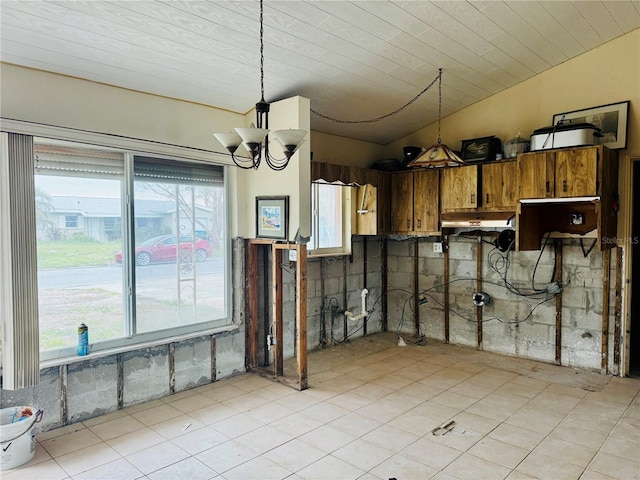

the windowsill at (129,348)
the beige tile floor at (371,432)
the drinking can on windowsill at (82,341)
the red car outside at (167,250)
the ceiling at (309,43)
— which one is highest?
the ceiling at (309,43)

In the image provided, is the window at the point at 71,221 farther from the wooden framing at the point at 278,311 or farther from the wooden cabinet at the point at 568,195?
the wooden cabinet at the point at 568,195

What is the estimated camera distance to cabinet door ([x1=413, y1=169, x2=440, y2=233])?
548cm

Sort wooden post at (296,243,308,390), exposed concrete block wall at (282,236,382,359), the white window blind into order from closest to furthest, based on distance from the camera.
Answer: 1. the white window blind
2. wooden post at (296,243,308,390)
3. exposed concrete block wall at (282,236,382,359)

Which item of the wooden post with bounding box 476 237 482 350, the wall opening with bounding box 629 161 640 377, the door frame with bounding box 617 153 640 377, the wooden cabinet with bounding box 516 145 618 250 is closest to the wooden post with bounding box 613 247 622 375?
the door frame with bounding box 617 153 640 377

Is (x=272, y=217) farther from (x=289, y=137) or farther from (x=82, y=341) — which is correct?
(x=82, y=341)

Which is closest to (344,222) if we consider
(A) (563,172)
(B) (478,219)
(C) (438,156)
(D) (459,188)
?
(D) (459,188)

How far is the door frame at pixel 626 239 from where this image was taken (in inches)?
171

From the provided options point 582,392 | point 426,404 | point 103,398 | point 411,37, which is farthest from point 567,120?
point 103,398

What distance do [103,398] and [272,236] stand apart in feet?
6.87

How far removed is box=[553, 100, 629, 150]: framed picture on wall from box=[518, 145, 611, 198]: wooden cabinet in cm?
31

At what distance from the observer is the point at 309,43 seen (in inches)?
138

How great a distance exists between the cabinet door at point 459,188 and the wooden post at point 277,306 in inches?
91.3

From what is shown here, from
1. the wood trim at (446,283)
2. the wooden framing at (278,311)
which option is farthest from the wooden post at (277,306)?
the wood trim at (446,283)

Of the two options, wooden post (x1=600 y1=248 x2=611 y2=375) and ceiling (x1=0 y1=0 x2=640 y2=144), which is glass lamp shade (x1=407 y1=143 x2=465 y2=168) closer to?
ceiling (x1=0 y1=0 x2=640 y2=144)
